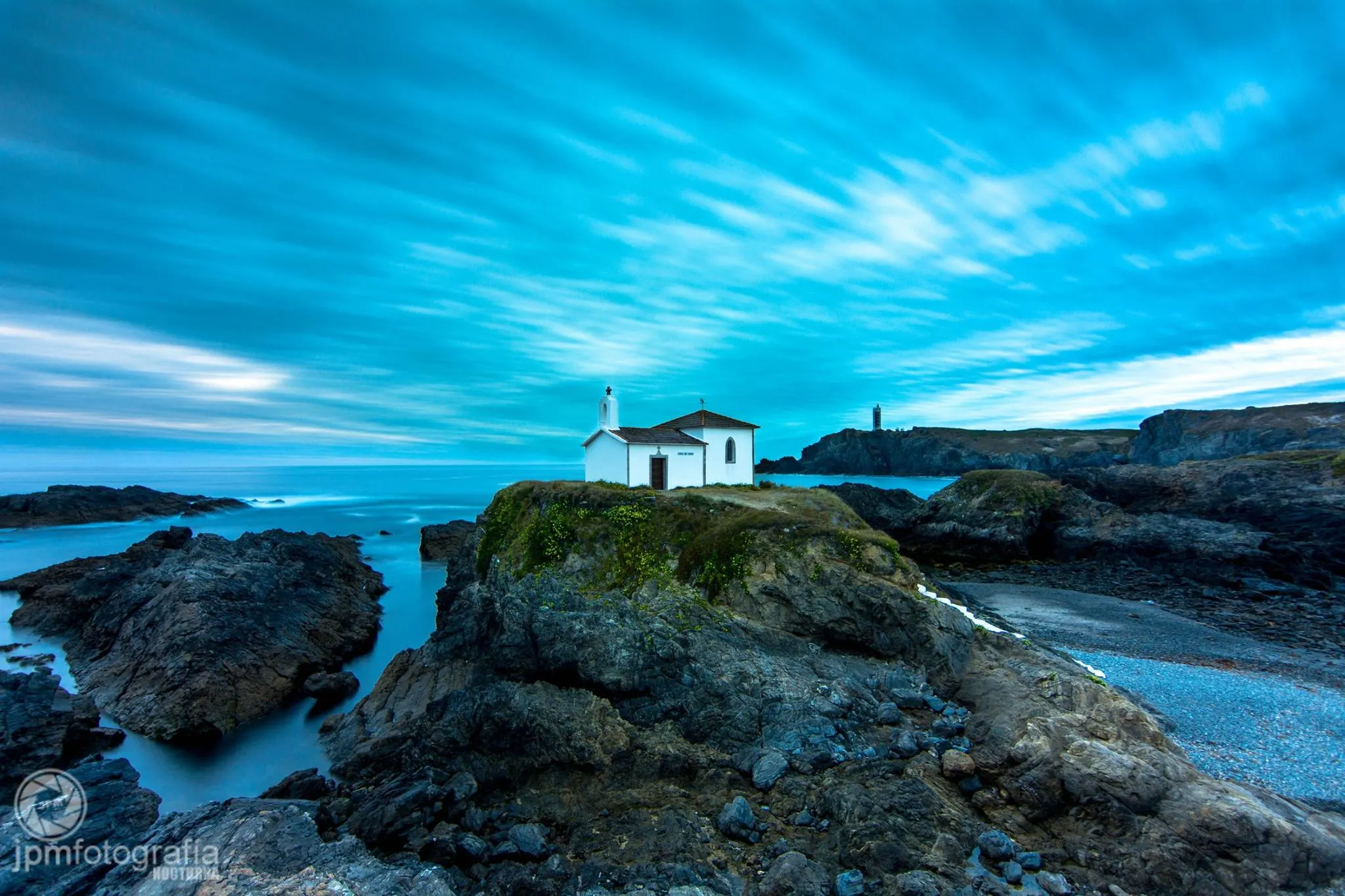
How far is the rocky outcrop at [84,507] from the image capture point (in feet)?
184

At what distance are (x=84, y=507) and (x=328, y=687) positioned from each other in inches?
2434

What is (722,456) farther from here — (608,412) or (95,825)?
(95,825)

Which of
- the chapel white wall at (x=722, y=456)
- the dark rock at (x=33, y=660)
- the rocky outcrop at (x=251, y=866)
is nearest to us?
the rocky outcrop at (x=251, y=866)

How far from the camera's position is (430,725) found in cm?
1320

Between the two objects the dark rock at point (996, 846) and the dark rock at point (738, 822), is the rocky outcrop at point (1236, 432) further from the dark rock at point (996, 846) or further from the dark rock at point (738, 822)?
the dark rock at point (738, 822)

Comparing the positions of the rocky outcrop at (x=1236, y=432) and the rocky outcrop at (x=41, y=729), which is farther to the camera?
the rocky outcrop at (x=1236, y=432)

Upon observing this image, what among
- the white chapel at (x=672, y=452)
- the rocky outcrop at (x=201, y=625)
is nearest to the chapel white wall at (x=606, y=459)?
the white chapel at (x=672, y=452)

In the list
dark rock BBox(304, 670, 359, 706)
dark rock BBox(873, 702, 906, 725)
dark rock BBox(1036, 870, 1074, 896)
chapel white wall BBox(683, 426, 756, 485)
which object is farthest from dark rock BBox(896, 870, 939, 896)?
chapel white wall BBox(683, 426, 756, 485)

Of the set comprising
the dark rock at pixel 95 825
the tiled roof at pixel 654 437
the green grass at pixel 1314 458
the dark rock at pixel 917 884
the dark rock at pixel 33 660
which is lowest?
the dark rock at pixel 33 660

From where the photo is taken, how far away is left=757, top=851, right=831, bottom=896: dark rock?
25.0 ft

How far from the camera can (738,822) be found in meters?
9.01

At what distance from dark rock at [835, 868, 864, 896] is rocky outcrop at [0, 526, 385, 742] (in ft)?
58.1

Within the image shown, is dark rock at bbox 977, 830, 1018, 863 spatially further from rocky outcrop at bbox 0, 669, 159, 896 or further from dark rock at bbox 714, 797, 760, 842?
rocky outcrop at bbox 0, 669, 159, 896

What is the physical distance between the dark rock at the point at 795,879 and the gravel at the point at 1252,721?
9.69 meters
